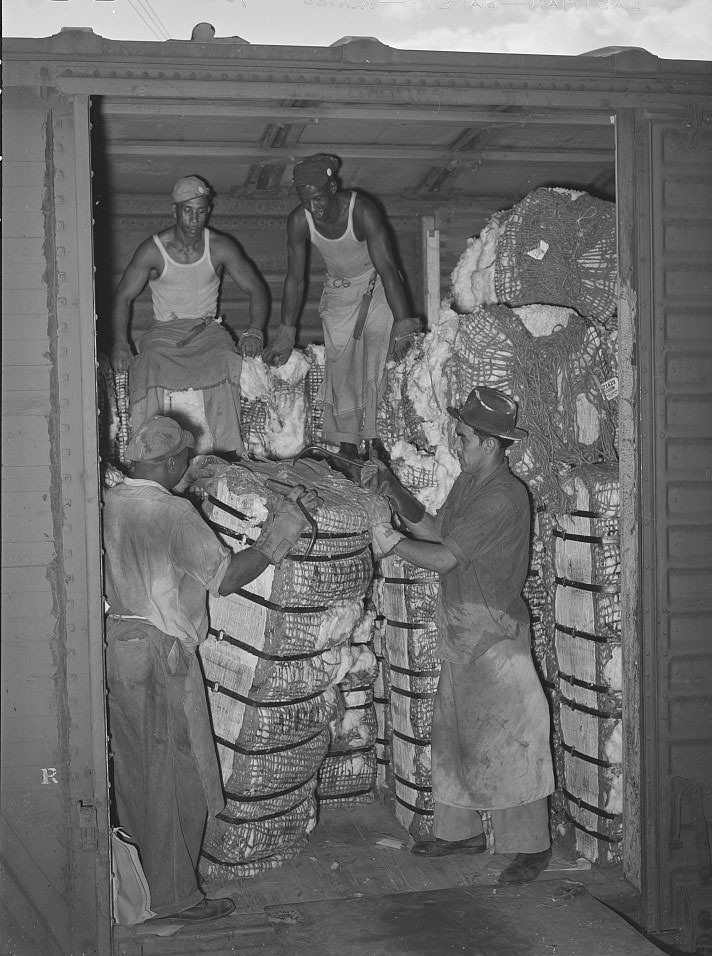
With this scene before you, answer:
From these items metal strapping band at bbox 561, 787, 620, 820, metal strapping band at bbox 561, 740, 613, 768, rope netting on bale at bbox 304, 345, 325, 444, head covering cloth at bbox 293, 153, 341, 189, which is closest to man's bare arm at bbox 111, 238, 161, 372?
head covering cloth at bbox 293, 153, 341, 189

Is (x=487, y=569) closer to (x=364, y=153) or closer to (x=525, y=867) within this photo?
(x=525, y=867)

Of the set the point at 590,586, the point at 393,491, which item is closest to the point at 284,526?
the point at 393,491

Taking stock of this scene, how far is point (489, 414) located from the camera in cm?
493

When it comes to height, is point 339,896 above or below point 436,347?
below

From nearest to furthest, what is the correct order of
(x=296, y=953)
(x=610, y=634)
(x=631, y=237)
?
(x=296, y=953) < (x=631, y=237) < (x=610, y=634)

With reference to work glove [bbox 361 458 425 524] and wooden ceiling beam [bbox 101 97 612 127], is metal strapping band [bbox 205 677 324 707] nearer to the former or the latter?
work glove [bbox 361 458 425 524]

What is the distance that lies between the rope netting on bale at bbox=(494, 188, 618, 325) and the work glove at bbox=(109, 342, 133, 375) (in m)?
2.23

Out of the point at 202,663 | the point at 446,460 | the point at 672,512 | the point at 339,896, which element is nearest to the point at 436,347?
A: the point at 446,460

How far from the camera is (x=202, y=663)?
516cm

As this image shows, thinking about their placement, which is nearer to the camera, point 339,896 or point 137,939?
point 137,939

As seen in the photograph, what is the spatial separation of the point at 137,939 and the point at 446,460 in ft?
8.78

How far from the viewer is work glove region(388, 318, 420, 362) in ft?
19.7

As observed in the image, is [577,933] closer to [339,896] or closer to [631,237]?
[339,896]

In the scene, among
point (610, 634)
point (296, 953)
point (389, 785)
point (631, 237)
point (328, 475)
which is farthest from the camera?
point (389, 785)
